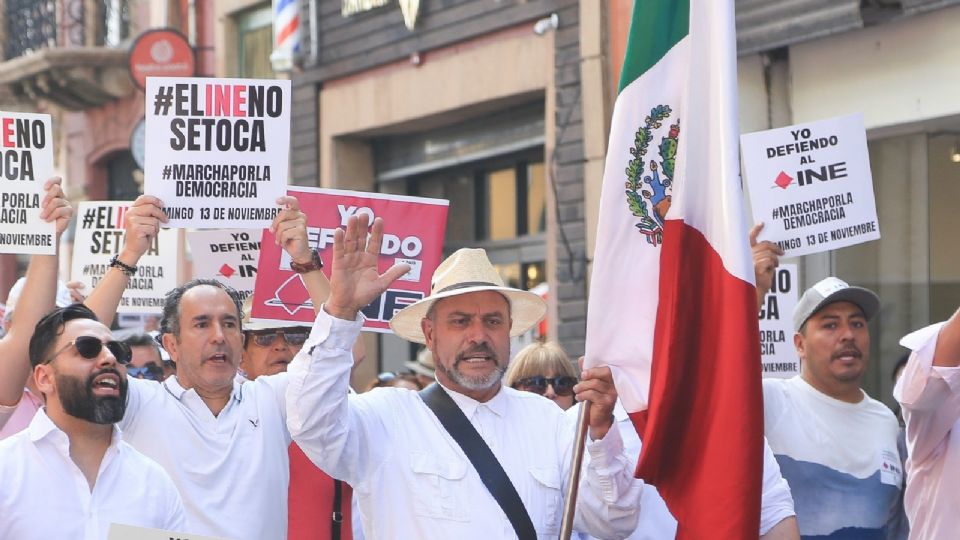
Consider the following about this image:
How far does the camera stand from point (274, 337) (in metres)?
7.85

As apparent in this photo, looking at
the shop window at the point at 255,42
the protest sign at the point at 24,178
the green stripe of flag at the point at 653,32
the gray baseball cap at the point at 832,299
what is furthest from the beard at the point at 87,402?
the shop window at the point at 255,42

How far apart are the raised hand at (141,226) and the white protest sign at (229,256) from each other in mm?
1670

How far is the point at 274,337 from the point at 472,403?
2.09 m

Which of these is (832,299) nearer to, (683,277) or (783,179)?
(783,179)

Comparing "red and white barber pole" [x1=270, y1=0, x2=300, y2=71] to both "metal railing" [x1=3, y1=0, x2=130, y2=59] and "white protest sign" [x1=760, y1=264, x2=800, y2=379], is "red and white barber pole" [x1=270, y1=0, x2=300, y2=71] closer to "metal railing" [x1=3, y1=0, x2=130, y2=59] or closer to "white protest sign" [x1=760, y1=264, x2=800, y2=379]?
"metal railing" [x1=3, y1=0, x2=130, y2=59]

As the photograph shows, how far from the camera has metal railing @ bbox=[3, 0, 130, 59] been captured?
24.1m

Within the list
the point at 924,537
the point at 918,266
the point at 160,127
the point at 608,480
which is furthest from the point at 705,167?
the point at 918,266

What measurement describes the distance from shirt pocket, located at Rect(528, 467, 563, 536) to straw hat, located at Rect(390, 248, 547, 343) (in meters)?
0.66

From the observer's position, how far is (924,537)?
643 cm

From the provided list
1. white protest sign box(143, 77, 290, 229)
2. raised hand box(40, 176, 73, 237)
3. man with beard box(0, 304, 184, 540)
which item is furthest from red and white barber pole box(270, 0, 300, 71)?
man with beard box(0, 304, 184, 540)

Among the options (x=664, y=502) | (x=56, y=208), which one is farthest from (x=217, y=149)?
(x=664, y=502)

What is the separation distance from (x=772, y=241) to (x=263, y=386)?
2450 mm

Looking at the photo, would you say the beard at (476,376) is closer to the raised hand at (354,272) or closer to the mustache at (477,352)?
the mustache at (477,352)

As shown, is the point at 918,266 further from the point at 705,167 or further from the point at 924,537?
the point at 705,167
